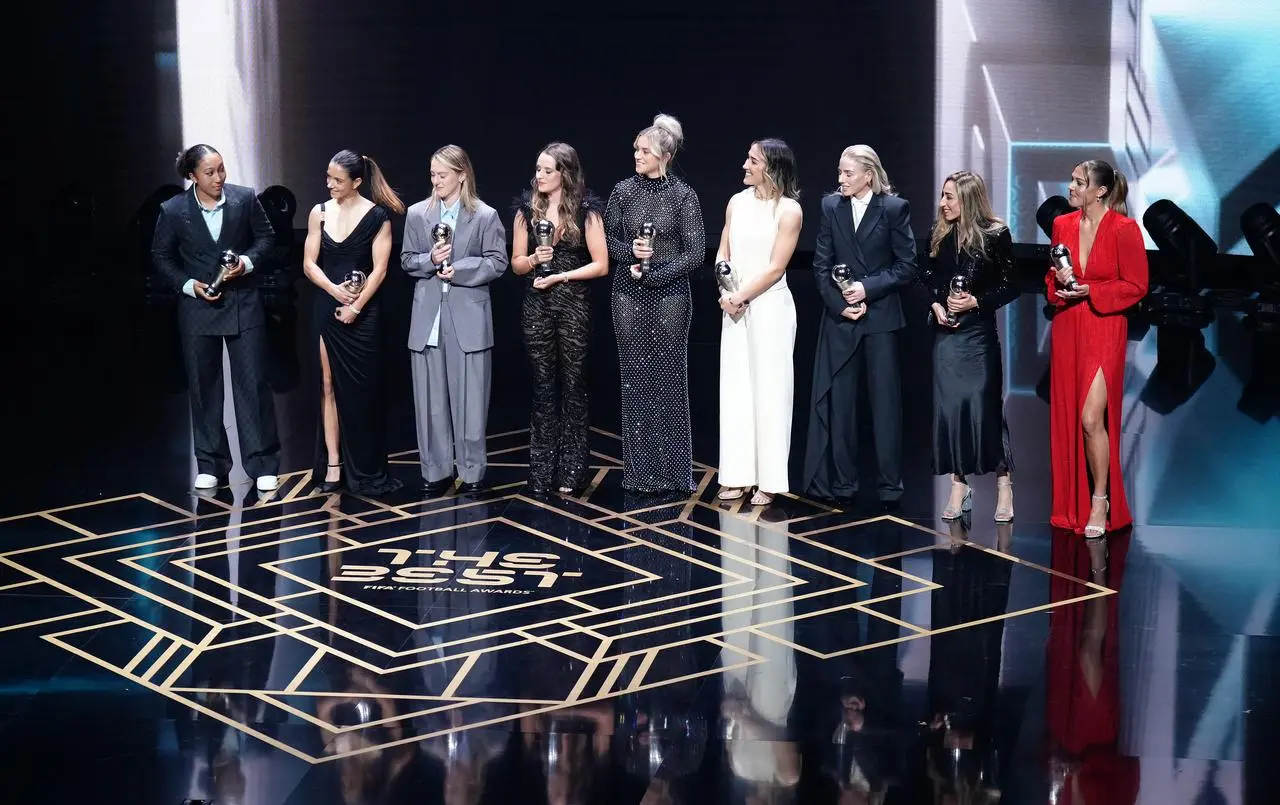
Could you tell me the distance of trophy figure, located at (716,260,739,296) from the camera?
7105 millimetres

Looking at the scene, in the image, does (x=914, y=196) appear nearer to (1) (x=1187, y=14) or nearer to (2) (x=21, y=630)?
(1) (x=1187, y=14)

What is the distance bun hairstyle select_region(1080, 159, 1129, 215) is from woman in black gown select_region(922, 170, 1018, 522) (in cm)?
42

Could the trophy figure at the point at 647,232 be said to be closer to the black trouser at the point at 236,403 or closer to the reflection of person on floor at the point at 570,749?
the black trouser at the point at 236,403

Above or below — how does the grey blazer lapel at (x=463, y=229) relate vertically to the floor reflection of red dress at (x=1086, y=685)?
above

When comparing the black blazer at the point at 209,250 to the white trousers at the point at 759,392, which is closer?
the white trousers at the point at 759,392

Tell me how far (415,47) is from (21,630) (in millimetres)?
9487

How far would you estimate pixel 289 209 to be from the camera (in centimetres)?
Answer: 1418

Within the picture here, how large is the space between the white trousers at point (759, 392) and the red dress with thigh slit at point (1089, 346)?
3.75 ft

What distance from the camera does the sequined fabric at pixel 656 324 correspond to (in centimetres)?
722

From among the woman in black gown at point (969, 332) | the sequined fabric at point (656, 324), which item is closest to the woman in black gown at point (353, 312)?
the sequined fabric at point (656, 324)

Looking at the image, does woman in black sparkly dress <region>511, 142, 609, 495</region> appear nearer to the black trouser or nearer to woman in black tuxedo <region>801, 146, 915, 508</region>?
woman in black tuxedo <region>801, 146, 915, 508</region>

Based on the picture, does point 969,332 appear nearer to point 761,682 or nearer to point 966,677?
point 966,677

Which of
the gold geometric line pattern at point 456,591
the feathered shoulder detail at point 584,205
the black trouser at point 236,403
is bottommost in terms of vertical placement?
the gold geometric line pattern at point 456,591

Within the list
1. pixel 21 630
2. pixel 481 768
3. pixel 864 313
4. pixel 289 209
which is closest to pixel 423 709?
pixel 481 768
